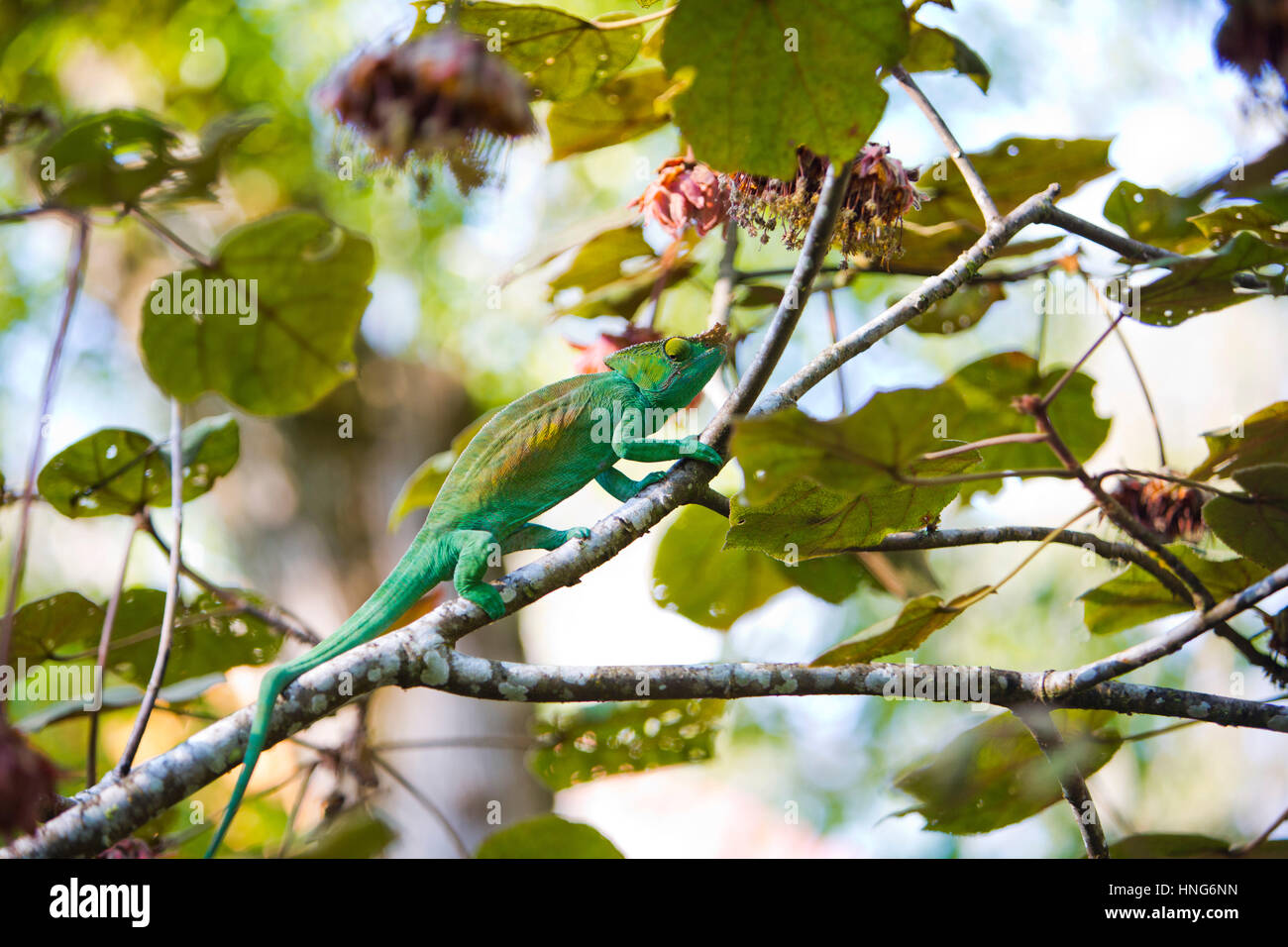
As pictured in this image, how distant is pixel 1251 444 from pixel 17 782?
1744 millimetres

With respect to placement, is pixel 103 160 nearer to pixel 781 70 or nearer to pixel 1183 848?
pixel 781 70

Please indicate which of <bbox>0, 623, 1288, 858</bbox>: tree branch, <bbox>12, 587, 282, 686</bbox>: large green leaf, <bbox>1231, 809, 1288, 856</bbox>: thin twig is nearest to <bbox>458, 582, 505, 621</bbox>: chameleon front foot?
<bbox>0, 623, 1288, 858</bbox>: tree branch

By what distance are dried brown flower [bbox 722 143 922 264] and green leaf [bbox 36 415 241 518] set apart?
3.72ft

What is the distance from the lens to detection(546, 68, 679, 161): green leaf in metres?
1.73

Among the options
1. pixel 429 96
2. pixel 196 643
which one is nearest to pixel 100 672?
pixel 196 643

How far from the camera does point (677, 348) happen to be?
1.79m

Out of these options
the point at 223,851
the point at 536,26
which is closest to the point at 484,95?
the point at 536,26

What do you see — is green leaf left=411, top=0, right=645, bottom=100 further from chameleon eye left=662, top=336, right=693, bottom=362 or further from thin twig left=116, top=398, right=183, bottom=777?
thin twig left=116, top=398, right=183, bottom=777

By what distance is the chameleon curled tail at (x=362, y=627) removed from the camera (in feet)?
3.73

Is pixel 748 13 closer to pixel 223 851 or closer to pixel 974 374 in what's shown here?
pixel 974 374

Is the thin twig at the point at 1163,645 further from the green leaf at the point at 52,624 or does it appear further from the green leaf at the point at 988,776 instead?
the green leaf at the point at 52,624

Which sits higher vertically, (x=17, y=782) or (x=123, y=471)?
(x=123, y=471)

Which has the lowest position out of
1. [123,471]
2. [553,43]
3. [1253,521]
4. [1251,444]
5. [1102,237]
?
[1253,521]
